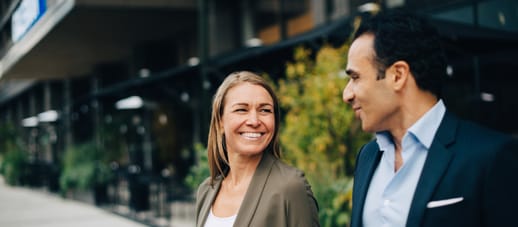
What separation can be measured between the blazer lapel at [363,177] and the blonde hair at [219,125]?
51 centimetres

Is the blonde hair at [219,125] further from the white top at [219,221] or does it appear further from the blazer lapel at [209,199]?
the white top at [219,221]

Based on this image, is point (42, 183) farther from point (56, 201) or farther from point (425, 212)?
point (425, 212)

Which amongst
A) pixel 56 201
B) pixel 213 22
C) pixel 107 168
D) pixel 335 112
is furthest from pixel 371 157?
pixel 56 201

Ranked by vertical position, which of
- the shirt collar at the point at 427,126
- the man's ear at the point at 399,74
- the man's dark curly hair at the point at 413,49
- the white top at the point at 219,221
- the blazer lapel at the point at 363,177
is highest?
the man's dark curly hair at the point at 413,49

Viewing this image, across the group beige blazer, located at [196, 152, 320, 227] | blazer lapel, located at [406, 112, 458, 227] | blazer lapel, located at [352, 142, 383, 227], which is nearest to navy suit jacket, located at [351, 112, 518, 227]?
blazer lapel, located at [406, 112, 458, 227]

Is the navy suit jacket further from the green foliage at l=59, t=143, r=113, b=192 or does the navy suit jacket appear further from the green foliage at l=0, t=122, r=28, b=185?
the green foliage at l=0, t=122, r=28, b=185

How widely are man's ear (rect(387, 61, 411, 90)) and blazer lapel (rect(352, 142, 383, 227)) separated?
384mm

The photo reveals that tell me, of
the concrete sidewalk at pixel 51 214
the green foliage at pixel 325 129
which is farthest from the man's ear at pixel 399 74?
the concrete sidewalk at pixel 51 214

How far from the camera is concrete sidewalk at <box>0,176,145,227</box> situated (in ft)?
43.6

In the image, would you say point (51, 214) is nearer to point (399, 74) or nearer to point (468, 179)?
point (399, 74)

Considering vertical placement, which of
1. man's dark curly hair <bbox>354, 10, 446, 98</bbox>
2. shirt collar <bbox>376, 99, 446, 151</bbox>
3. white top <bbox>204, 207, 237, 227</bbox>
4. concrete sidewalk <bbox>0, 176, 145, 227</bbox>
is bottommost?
concrete sidewalk <bbox>0, 176, 145, 227</bbox>

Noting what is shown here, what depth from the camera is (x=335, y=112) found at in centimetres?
672

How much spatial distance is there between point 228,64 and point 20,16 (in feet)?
23.1

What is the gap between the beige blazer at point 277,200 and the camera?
2275 mm
